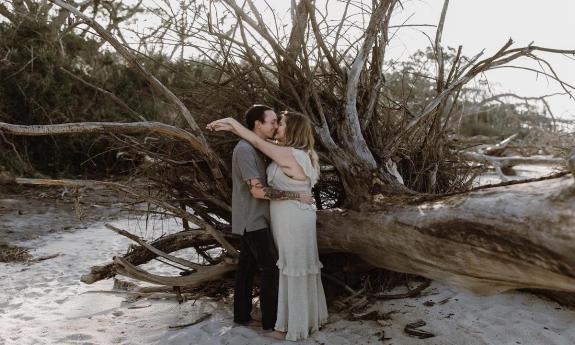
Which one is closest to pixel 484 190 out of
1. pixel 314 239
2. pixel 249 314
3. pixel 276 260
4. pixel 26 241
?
pixel 314 239

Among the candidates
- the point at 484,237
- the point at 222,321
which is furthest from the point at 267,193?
the point at 484,237

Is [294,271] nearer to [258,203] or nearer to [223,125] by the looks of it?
[258,203]

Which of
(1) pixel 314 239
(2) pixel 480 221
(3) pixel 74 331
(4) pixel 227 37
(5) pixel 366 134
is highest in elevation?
(4) pixel 227 37

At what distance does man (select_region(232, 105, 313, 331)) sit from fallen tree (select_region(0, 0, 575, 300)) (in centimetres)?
36

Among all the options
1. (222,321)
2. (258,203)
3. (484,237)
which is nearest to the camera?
(484,237)

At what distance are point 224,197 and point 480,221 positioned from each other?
6.83 feet

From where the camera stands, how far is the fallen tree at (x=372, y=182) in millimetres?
2336

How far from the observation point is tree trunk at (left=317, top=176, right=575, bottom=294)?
2.17 meters

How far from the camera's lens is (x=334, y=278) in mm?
3910

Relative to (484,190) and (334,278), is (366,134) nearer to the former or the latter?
(334,278)

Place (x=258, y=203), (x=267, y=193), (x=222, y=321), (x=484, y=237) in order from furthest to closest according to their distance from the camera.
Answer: (x=222, y=321)
(x=258, y=203)
(x=267, y=193)
(x=484, y=237)

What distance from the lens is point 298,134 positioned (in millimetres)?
3311

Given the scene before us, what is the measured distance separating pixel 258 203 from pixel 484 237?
4.78ft

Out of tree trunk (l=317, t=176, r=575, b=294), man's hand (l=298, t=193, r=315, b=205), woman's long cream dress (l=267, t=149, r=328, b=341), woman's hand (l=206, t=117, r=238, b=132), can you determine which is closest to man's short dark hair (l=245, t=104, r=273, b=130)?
woman's hand (l=206, t=117, r=238, b=132)
